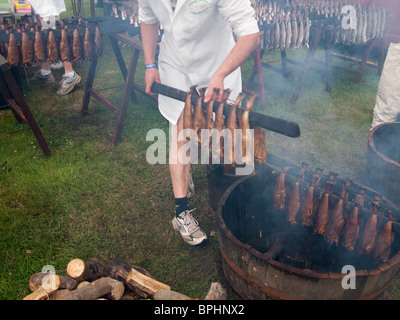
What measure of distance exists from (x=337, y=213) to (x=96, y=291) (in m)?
2.23

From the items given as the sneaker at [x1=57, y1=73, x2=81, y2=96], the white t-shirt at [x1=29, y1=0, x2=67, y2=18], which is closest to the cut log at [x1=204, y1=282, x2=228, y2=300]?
the sneaker at [x1=57, y1=73, x2=81, y2=96]

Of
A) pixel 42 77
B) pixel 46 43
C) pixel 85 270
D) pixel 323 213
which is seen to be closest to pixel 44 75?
pixel 42 77

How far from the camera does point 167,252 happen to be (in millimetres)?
3865

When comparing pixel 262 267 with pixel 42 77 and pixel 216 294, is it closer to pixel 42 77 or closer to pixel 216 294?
pixel 216 294

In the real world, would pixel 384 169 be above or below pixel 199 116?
below

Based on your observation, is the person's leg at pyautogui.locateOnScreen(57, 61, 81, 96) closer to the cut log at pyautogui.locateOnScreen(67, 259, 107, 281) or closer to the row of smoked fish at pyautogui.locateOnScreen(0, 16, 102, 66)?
the row of smoked fish at pyautogui.locateOnScreen(0, 16, 102, 66)

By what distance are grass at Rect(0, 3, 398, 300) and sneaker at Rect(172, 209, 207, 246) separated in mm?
126

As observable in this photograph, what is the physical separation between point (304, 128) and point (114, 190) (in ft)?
12.3

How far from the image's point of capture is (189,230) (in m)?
3.87

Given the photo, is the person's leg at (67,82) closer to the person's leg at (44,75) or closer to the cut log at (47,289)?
the person's leg at (44,75)

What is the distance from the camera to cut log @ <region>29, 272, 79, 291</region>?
3.04m
